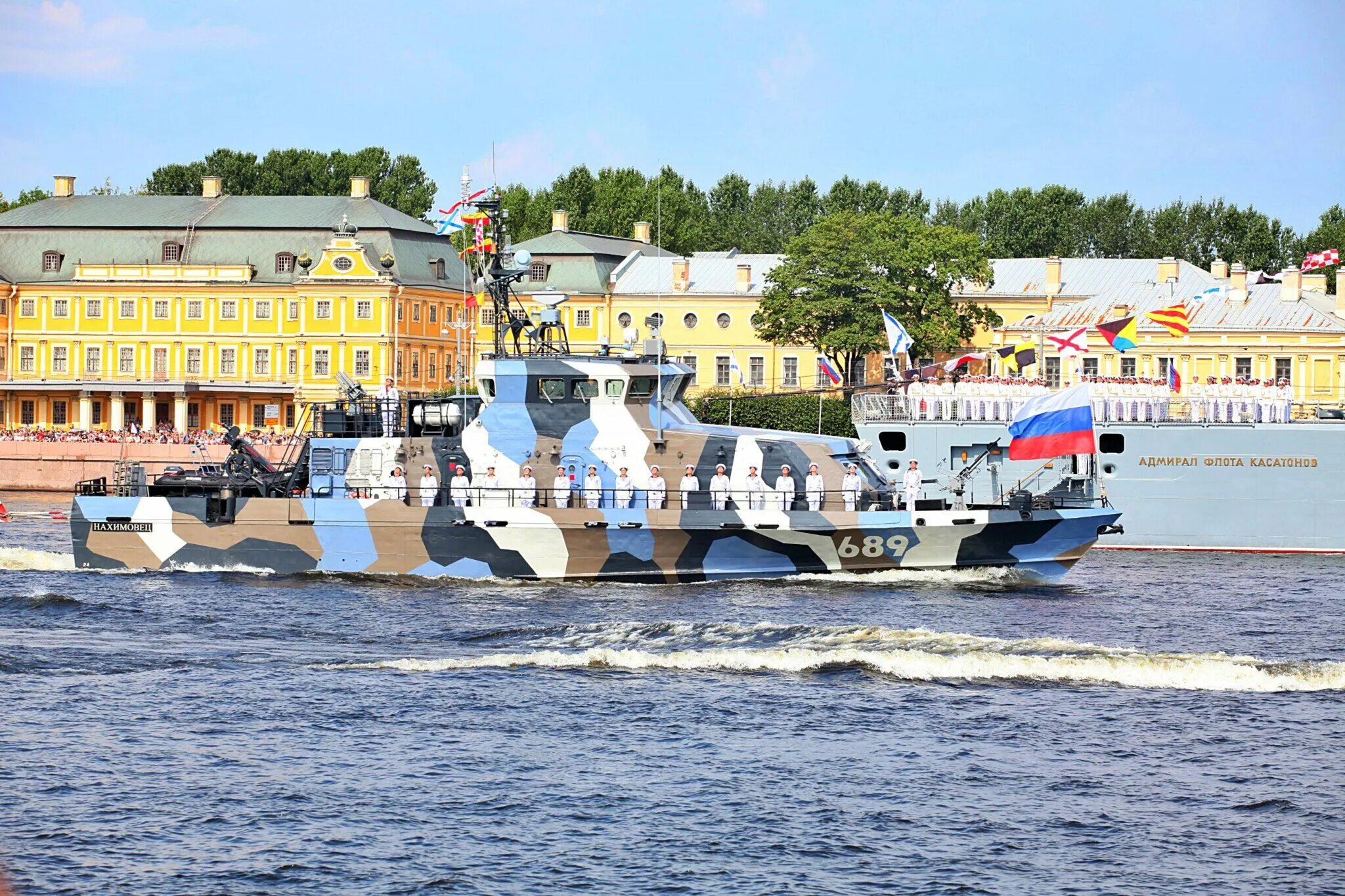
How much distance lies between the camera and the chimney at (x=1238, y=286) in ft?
211

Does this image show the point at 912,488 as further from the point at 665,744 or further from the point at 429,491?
the point at 665,744

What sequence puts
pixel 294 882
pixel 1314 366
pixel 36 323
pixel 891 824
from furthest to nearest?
pixel 36 323 → pixel 1314 366 → pixel 891 824 → pixel 294 882

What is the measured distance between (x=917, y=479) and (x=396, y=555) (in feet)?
32.3

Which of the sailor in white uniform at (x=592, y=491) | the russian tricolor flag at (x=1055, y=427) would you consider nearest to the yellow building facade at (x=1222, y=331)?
the russian tricolor flag at (x=1055, y=427)

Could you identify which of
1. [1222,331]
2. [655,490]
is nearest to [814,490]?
[655,490]

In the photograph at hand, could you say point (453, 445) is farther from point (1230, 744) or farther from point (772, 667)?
point (1230, 744)

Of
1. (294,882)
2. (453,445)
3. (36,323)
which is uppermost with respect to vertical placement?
(36,323)

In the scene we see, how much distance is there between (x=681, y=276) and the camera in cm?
8356

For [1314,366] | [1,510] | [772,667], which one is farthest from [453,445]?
[1314,366]

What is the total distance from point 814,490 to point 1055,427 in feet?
15.0

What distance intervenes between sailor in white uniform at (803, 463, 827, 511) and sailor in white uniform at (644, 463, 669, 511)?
8.60 feet

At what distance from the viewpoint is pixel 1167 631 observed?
28.2 metres

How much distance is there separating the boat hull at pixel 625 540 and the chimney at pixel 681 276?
51.0 m

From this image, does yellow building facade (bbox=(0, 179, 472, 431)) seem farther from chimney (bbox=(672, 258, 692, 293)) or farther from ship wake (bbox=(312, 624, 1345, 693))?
ship wake (bbox=(312, 624, 1345, 693))
